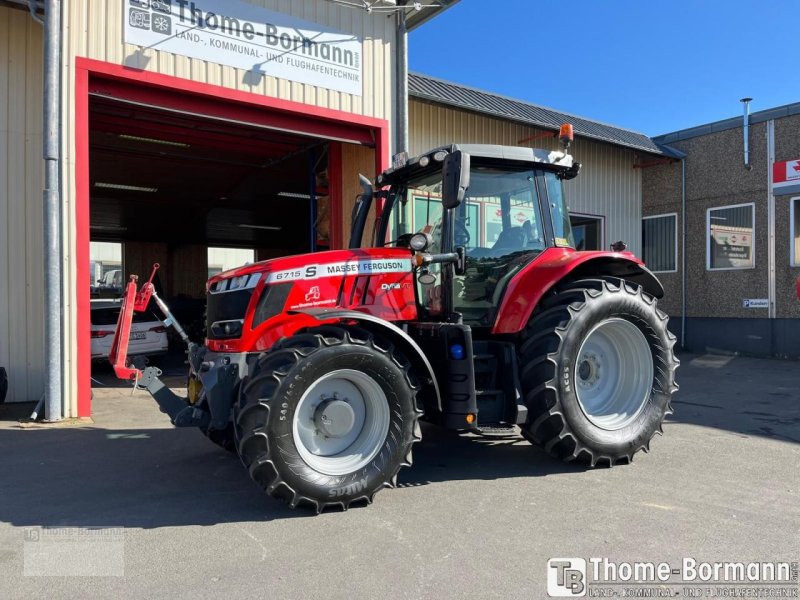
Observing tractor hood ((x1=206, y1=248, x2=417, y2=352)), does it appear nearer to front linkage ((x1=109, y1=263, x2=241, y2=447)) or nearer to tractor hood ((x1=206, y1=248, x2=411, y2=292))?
tractor hood ((x1=206, y1=248, x2=411, y2=292))

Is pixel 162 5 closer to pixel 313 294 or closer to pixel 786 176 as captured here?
pixel 313 294

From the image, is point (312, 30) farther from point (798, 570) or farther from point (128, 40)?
point (798, 570)

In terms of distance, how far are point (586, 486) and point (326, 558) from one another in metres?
2.10

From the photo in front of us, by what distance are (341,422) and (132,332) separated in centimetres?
931

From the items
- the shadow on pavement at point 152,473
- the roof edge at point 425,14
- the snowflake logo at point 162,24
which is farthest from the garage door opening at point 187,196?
the shadow on pavement at point 152,473

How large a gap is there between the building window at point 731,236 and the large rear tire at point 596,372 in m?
9.63

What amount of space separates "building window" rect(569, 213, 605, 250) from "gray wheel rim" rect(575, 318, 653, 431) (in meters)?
9.82

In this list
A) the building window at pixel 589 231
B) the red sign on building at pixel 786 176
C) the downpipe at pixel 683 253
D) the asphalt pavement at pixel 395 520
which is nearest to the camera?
the asphalt pavement at pixel 395 520

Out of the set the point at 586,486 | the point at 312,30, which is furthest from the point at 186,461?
the point at 312,30

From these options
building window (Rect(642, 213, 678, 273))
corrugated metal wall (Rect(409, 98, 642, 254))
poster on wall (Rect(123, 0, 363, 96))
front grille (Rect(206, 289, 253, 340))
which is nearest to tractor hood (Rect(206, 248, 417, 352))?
front grille (Rect(206, 289, 253, 340))

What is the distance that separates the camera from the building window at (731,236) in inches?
529

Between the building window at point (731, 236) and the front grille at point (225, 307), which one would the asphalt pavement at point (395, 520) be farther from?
the building window at point (731, 236)

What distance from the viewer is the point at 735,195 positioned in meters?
13.6

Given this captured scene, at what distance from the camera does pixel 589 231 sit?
15.1 m
